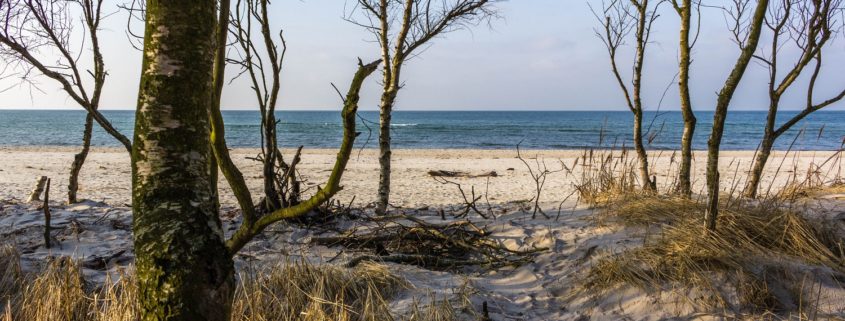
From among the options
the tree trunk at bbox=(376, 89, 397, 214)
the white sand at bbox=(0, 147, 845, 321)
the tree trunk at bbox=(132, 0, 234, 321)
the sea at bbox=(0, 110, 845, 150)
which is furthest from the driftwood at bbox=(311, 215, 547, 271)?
the tree trunk at bbox=(132, 0, 234, 321)

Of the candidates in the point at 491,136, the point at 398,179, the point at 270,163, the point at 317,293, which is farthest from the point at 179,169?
the point at 491,136

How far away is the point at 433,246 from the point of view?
4.71 meters

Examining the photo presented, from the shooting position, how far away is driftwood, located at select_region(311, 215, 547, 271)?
431 cm

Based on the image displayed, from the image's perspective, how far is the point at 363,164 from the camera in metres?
16.0

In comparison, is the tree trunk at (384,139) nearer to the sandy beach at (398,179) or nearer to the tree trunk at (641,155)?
the sandy beach at (398,179)

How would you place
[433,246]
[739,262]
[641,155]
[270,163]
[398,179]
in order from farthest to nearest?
1. [398,179]
2. [641,155]
3. [270,163]
4. [433,246]
5. [739,262]

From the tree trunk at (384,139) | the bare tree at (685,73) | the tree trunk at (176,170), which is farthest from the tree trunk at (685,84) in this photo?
the tree trunk at (176,170)

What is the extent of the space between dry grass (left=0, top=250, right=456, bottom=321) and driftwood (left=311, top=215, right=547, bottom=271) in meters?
0.54

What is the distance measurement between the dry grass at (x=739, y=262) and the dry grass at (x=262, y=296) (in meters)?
1.44

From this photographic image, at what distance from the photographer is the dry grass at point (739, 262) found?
10.7 feet

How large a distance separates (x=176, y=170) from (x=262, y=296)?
1.71 metres

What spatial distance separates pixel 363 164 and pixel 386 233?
36.4 feet

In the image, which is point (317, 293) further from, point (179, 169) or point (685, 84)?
point (685, 84)

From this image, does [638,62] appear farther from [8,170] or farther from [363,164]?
[8,170]
